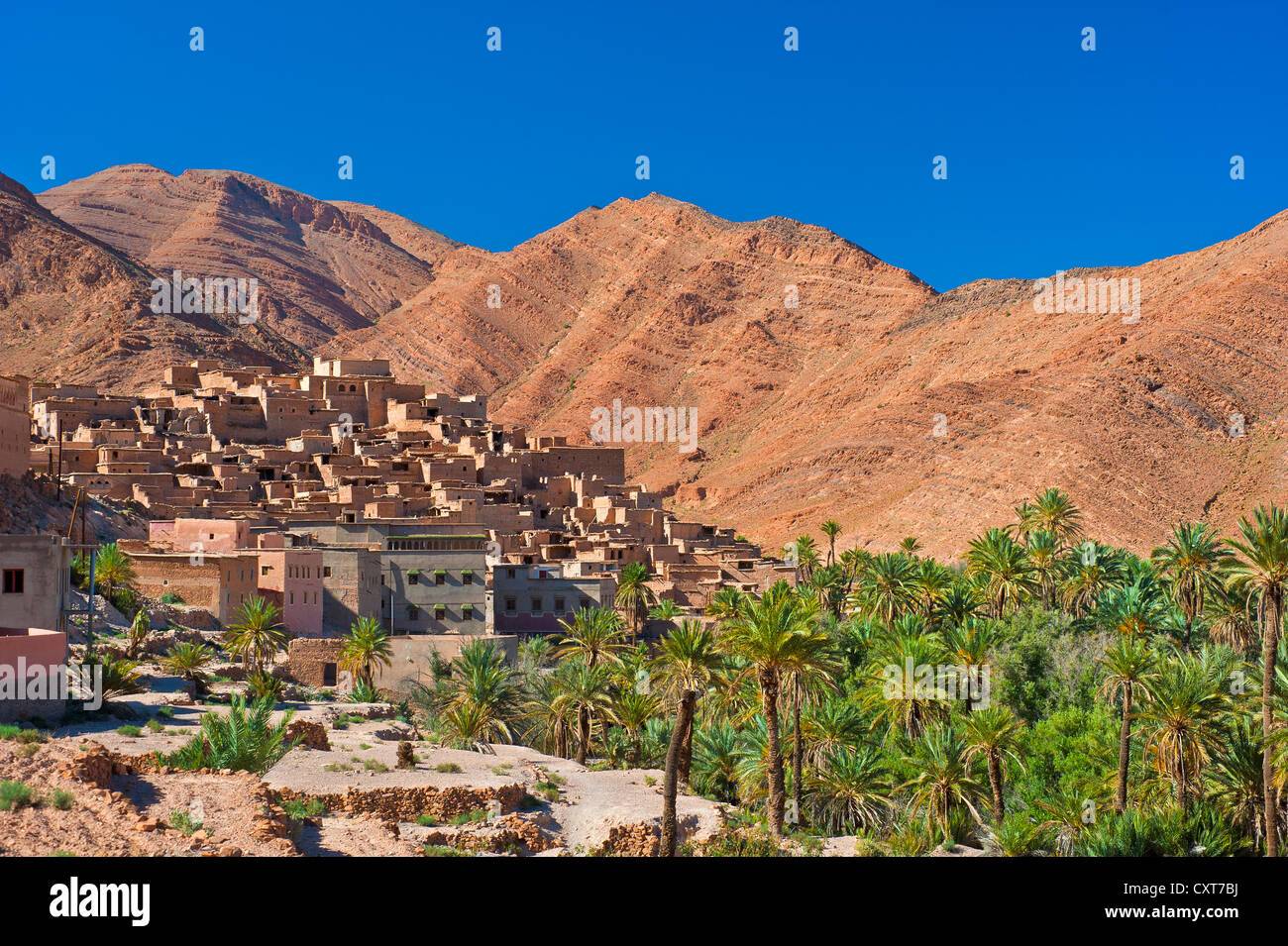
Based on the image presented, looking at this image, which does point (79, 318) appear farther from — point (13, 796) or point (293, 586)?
point (13, 796)

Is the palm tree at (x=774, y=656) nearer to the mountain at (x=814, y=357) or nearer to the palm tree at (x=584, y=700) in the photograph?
the palm tree at (x=584, y=700)

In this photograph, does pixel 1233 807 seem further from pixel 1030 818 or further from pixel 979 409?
pixel 979 409

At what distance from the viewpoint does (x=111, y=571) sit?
111 feet

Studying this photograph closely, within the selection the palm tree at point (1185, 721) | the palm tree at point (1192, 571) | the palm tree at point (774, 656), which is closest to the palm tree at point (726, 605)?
the palm tree at point (1192, 571)

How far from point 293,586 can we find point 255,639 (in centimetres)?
853

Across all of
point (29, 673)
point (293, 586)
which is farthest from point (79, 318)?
point (29, 673)

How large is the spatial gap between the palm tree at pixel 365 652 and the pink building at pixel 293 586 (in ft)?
13.7

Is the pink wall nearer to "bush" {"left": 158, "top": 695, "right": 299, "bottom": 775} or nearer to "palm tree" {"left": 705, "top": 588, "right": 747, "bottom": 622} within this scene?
"bush" {"left": 158, "top": 695, "right": 299, "bottom": 775}

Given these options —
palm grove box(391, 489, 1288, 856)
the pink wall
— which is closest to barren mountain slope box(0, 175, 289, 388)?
palm grove box(391, 489, 1288, 856)

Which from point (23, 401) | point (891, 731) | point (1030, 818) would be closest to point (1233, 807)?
point (1030, 818)

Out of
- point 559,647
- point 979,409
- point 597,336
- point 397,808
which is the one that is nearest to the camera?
point 397,808

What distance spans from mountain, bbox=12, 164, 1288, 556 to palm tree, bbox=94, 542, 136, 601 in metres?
50.4
